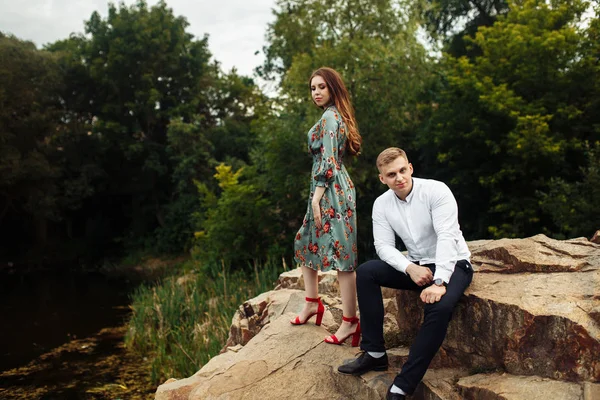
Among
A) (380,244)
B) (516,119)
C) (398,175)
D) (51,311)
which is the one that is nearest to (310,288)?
(380,244)

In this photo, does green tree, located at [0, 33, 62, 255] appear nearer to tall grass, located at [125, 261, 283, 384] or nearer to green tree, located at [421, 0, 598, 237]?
tall grass, located at [125, 261, 283, 384]

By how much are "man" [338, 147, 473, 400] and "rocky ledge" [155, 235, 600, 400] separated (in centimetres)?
20

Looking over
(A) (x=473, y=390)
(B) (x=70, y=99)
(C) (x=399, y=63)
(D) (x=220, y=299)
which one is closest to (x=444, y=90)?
(C) (x=399, y=63)

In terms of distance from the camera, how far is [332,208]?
402 cm

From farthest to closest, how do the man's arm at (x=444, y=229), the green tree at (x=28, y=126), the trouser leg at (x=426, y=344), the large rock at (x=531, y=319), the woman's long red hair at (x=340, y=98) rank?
the green tree at (x=28, y=126)
the woman's long red hair at (x=340, y=98)
the man's arm at (x=444, y=229)
the trouser leg at (x=426, y=344)
the large rock at (x=531, y=319)

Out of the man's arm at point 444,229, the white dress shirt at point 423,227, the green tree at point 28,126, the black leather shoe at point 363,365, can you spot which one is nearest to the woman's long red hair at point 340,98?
the white dress shirt at point 423,227

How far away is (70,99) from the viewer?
2308 cm

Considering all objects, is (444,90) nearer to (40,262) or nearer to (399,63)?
(399,63)

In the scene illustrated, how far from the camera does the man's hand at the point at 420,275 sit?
3414 millimetres

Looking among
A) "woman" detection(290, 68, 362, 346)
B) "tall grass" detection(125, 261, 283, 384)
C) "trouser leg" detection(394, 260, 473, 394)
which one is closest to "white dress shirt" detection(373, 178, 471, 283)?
"trouser leg" detection(394, 260, 473, 394)

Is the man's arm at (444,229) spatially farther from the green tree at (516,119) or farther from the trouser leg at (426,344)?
the green tree at (516,119)

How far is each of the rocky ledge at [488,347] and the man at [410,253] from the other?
0.64 ft

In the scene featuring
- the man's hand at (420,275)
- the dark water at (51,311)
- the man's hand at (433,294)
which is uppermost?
the man's hand at (420,275)

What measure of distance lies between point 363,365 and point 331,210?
1.09 meters
